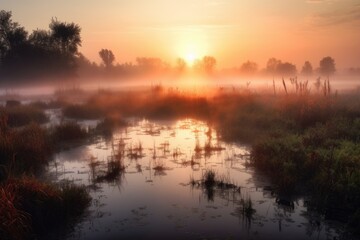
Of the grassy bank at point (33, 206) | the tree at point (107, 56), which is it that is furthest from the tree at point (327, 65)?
the grassy bank at point (33, 206)

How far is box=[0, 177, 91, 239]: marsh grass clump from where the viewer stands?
21.0ft

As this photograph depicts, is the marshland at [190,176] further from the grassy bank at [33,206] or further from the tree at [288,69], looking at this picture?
the tree at [288,69]

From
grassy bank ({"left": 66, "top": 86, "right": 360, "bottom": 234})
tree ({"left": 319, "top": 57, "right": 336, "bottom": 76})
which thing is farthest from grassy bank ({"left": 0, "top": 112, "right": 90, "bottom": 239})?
tree ({"left": 319, "top": 57, "right": 336, "bottom": 76})

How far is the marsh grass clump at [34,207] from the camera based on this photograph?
6414 millimetres

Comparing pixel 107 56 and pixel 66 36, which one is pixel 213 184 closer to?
pixel 66 36

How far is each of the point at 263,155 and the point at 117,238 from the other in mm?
6651

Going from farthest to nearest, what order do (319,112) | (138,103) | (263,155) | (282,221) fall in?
(138,103) → (319,112) → (263,155) → (282,221)

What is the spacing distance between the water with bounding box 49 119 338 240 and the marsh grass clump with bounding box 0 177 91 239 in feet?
1.63

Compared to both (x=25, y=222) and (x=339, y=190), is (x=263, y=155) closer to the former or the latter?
(x=339, y=190)

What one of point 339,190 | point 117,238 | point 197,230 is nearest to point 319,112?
point 339,190

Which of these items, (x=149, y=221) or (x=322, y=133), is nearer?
(x=149, y=221)

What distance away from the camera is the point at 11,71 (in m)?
50.5

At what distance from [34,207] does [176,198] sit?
3.75m

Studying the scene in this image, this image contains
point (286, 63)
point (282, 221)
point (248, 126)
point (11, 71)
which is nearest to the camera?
point (282, 221)
